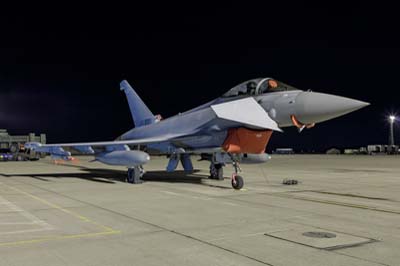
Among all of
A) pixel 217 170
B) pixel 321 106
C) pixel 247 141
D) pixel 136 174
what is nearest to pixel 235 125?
pixel 247 141

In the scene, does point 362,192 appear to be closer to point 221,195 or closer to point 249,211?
point 221,195

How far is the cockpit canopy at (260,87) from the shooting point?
1328cm

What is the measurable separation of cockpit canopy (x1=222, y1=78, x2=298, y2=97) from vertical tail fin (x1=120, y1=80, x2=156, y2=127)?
26.6 ft

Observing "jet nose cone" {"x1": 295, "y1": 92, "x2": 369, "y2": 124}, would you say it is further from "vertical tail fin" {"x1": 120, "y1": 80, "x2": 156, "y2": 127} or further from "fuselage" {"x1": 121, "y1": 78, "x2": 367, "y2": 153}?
"vertical tail fin" {"x1": 120, "y1": 80, "x2": 156, "y2": 127}

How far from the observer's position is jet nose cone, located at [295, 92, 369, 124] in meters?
11.6

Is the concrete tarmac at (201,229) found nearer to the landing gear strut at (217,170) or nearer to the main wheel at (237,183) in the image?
the main wheel at (237,183)

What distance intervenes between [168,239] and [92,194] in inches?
279

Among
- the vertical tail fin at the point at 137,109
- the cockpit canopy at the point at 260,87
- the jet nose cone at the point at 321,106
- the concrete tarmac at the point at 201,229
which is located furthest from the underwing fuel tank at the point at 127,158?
the jet nose cone at the point at 321,106

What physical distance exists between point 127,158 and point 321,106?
7.84 metres

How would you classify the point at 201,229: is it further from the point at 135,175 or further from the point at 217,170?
the point at 217,170

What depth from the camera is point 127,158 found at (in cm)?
1559

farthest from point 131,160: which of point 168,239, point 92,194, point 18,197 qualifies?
point 168,239

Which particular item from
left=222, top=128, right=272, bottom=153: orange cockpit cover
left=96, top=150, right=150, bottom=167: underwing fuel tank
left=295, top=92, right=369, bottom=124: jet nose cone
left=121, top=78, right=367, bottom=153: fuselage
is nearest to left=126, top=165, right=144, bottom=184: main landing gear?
left=96, top=150, right=150, bottom=167: underwing fuel tank

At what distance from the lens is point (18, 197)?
39.3ft
